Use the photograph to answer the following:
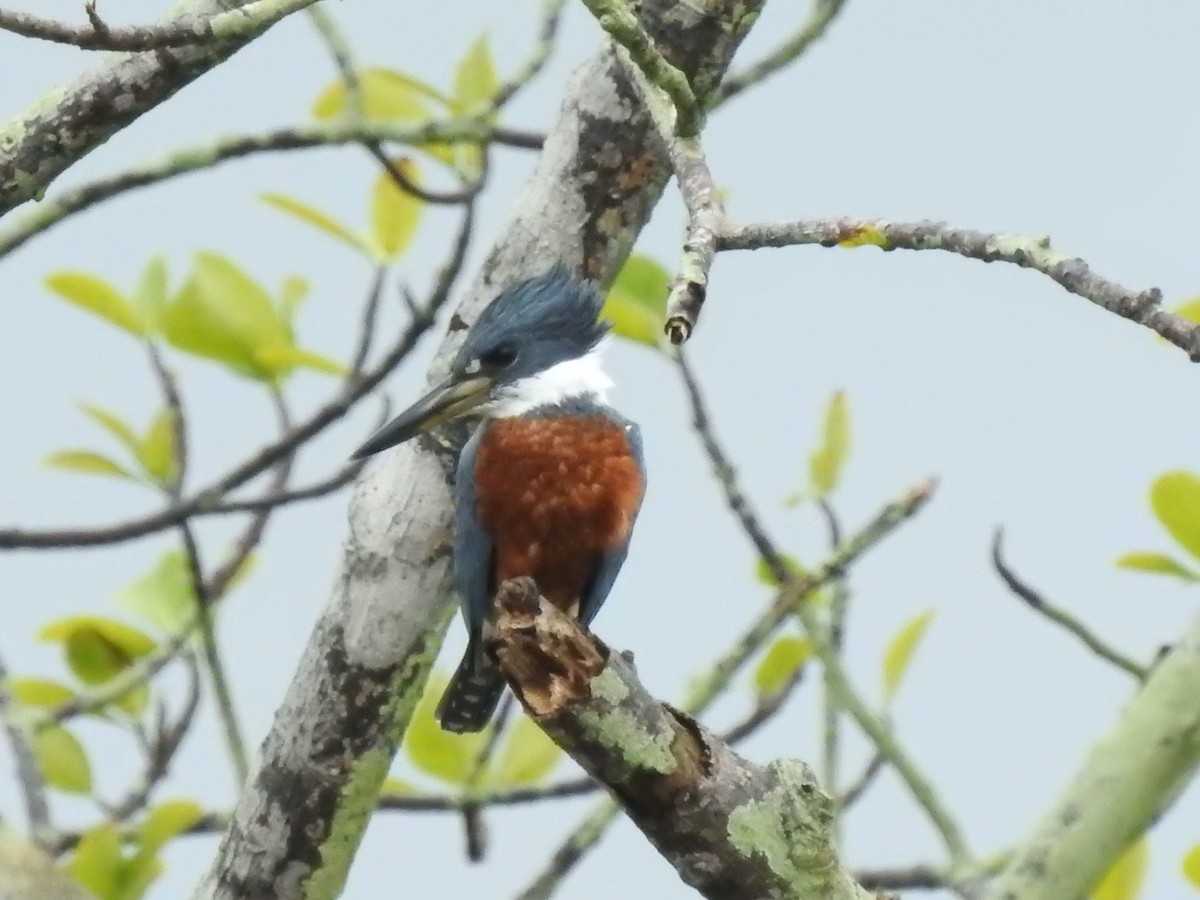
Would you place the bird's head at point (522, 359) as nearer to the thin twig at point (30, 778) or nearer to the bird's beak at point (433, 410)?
the bird's beak at point (433, 410)

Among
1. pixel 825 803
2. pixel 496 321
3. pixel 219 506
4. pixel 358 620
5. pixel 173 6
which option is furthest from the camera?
pixel 219 506

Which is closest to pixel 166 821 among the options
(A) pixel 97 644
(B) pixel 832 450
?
(A) pixel 97 644

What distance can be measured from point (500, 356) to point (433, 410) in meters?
0.12

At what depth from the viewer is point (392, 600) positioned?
5.71ft

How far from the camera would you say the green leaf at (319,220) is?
2229mm

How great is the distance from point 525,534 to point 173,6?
0.64 m

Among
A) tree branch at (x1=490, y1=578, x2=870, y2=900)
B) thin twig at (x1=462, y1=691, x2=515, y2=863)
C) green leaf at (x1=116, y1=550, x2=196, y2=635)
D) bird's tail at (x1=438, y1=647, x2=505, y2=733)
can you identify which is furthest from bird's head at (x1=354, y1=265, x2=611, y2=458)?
tree branch at (x1=490, y1=578, x2=870, y2=900)

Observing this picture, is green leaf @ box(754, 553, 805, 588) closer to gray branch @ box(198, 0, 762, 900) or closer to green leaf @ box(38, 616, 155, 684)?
gray branch @ box(198, 0, 762, 900)

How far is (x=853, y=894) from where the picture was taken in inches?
49.7

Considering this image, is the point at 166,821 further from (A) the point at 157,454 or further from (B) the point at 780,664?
(B) the point at 780,664

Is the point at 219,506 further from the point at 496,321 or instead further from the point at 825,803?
the point at 825,803

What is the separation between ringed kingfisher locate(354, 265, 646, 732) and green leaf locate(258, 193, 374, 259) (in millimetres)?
342

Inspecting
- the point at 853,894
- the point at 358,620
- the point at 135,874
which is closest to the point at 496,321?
the point at 358,620

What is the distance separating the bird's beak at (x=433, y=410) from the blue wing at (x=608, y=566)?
15cm
